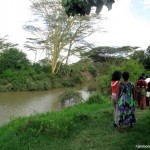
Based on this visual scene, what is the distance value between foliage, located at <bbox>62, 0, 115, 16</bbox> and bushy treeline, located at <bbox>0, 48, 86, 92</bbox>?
792 inches

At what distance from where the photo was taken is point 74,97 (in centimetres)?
1633

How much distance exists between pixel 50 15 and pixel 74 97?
42.9 ft

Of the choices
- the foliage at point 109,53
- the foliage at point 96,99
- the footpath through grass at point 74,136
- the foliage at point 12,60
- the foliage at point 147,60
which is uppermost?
the foliage at point 109,53

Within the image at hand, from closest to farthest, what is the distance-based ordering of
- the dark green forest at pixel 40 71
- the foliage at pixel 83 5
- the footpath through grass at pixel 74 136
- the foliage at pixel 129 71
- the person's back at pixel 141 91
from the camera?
1. the foliage at pixel 83 5
2. the footpath through grass at pixel 74 136
3. the person's back at pixel 141 91
4. the foliage at pixel 129 71
5. the dark green forest at pixel 40 71

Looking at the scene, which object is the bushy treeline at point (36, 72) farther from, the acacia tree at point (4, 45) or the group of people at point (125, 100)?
the group of people at point (125, 100)

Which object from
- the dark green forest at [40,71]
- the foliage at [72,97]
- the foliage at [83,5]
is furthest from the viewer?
the dark green forest at [40,71]

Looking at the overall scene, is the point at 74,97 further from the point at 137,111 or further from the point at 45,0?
the point at 45,0

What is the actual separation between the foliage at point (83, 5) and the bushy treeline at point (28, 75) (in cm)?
2011

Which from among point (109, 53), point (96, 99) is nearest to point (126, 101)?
point (96, 99)

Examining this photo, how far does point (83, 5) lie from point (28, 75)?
76.2 feet

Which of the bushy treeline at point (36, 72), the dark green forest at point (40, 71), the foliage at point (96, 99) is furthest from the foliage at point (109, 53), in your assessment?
the foliage at point (96, 99)

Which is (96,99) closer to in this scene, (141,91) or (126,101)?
(141,91)

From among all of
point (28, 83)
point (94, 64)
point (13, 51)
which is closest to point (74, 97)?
point (28, 83)

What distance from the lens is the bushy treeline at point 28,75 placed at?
994 inches
